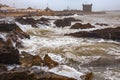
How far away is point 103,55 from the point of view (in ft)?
36.6

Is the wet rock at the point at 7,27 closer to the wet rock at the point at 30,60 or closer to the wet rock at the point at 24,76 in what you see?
the wet rock at the point at 30,60

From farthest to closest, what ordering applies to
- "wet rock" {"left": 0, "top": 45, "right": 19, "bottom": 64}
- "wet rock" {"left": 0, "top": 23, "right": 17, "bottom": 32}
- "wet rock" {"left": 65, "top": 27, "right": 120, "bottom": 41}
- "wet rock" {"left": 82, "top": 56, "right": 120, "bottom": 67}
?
"wet rock" {"left": 0, "top": 23, "right": 17, "bottom": 32}, "wet rock" {"left": 65, "top": 27, "right": 120, "bottom": 41}, "wet rock" {"left": 82, "top": 56, "right": 120, "bottom": 67}, "wet rock" {"left": 0, "top": 45, "right": 19, "bottom": 64}

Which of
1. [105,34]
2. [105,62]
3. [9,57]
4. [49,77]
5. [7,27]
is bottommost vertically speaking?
[105,34]

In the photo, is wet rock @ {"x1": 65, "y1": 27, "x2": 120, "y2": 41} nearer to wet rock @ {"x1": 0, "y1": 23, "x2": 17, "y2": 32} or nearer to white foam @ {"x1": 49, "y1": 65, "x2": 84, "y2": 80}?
wet rock @ {"x1": 0, "y1": 23, "x2": 17, "y2": 32}

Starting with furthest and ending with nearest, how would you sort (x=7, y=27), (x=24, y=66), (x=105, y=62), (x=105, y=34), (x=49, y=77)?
(x=7, y=27)
(x=105, y=34)
(x=105, y=62)
(x=24, y=66)
(x=49, y=77)

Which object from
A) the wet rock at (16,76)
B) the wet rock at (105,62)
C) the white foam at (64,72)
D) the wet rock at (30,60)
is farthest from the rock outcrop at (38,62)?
the wet rock at (16,76)

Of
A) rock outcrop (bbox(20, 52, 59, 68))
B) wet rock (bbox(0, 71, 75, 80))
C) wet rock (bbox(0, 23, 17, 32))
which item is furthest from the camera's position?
wet rock (bbox(0, 23, 17, 32))

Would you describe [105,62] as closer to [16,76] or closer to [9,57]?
[9,57]

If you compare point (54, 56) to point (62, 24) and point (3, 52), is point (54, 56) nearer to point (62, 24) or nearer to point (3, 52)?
point (3, 52)

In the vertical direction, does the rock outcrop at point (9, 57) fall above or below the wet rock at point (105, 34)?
above

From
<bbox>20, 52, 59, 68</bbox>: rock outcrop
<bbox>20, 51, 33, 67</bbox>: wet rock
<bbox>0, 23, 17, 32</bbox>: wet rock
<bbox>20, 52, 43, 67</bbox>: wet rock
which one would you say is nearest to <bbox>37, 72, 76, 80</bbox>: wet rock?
<bbox>20, 52, 59, 68</bbox>: rock outcrop

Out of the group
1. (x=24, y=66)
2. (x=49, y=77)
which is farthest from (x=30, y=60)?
(x=49, y=77)

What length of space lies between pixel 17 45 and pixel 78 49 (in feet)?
10.5

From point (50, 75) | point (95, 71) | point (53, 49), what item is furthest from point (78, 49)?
point (50, 75)
